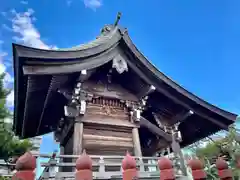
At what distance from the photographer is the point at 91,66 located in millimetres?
5984

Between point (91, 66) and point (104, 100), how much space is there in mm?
1322

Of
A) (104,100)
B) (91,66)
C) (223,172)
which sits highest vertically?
(91,66)

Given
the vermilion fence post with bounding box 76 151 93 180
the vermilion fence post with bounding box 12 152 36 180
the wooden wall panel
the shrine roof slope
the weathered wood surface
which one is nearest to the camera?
the vermilion fence post with bounding box 12 152 36 180

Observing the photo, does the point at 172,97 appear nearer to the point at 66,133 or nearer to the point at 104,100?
the point at 104,100

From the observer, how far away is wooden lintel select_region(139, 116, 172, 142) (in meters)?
6.85

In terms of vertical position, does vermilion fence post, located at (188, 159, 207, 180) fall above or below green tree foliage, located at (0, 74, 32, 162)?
below

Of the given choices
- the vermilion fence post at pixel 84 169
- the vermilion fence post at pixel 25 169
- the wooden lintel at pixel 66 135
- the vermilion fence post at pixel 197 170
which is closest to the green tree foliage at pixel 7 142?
the wooden lintel at pixel 66 135

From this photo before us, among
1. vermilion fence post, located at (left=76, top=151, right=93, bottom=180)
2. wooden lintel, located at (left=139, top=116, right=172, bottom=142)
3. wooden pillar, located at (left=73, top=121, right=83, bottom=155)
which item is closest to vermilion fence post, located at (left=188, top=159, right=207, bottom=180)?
vermilion fence post, located at (left=76, top=151, right=93, bottom=180)

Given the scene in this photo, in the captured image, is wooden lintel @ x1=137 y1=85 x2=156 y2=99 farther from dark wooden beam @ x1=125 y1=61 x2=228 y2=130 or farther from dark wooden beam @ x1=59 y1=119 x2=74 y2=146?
dark wooden beam @ x1=59 y1=119 x2=74 y2=146

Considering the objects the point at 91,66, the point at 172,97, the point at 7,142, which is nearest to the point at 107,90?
the point at 91,66

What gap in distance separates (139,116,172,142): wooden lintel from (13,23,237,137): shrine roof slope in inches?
42.8

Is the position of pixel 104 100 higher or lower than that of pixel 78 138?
higher

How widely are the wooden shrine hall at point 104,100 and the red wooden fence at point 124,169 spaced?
2.48 meters

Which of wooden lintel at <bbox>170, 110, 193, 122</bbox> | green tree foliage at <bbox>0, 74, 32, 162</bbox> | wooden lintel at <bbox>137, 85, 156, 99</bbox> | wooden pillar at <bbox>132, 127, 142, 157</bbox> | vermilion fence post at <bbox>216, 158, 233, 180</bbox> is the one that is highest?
green tree foliage at <bbox>0, 74, 32, 162</bbox>
